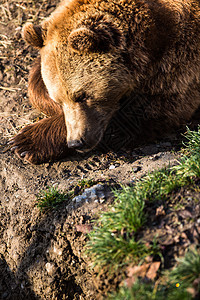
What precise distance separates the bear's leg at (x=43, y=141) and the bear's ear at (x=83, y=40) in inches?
46.9

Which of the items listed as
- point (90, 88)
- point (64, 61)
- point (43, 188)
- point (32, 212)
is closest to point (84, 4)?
point (64, 61)

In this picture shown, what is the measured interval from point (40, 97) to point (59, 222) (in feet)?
6.89

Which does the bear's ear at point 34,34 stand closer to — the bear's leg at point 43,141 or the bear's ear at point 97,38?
the bear's ear at point 97,38

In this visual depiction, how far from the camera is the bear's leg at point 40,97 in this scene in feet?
14.8

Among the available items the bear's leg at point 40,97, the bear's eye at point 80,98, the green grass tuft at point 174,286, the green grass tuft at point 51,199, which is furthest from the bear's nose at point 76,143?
the green grass tuft at point 174,286

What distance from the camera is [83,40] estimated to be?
10.8 feet

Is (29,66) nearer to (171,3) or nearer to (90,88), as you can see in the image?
(90,88)

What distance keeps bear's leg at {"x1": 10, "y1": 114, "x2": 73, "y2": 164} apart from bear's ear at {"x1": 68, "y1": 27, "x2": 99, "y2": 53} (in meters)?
1.19

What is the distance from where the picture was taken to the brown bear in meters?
3.48

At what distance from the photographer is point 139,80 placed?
12.3 ft

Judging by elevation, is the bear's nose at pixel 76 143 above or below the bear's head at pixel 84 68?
below

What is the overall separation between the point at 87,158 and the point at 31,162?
28.7 inches

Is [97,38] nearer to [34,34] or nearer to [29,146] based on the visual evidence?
[34,34]

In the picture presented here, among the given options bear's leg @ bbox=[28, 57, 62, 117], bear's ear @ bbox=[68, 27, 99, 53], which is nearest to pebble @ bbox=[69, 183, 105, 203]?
bear's ear @ bbox=[68, 27, 99, 53]
